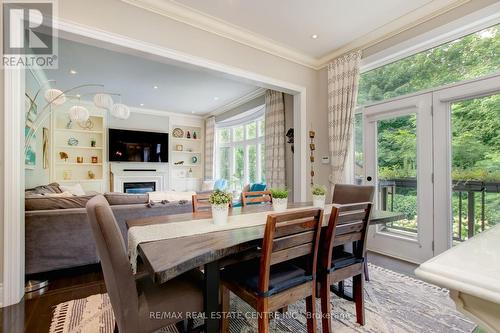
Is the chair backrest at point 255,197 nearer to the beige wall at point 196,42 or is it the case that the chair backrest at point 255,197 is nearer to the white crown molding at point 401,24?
the beige wall at point 196,42

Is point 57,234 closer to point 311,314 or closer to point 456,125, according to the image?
point 311,314

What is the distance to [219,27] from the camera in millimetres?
2951

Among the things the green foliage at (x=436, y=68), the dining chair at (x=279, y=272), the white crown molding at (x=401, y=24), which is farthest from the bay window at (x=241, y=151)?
the dining chair at (x=279, y=272)

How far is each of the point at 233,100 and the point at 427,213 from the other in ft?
Result: 15.1

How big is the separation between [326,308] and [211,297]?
0.83 meters

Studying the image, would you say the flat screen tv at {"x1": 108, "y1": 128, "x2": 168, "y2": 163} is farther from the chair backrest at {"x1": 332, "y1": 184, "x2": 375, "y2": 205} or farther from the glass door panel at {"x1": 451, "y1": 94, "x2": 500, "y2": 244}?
the glass door panel at {"x1": 451, "y1": 94, "x2": 500, "y2": 244}

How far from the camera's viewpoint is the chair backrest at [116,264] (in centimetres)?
108

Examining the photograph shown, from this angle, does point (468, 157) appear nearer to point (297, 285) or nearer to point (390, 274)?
point (390, 274)

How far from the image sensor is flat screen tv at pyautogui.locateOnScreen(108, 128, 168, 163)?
6320mm

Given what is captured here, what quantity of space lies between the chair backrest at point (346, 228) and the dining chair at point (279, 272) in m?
0.16

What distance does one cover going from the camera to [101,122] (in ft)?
20.8

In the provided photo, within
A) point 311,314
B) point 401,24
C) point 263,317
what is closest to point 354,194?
point 311,314

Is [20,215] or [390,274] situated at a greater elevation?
[20,215]

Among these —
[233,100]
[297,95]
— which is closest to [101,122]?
[233,100]
